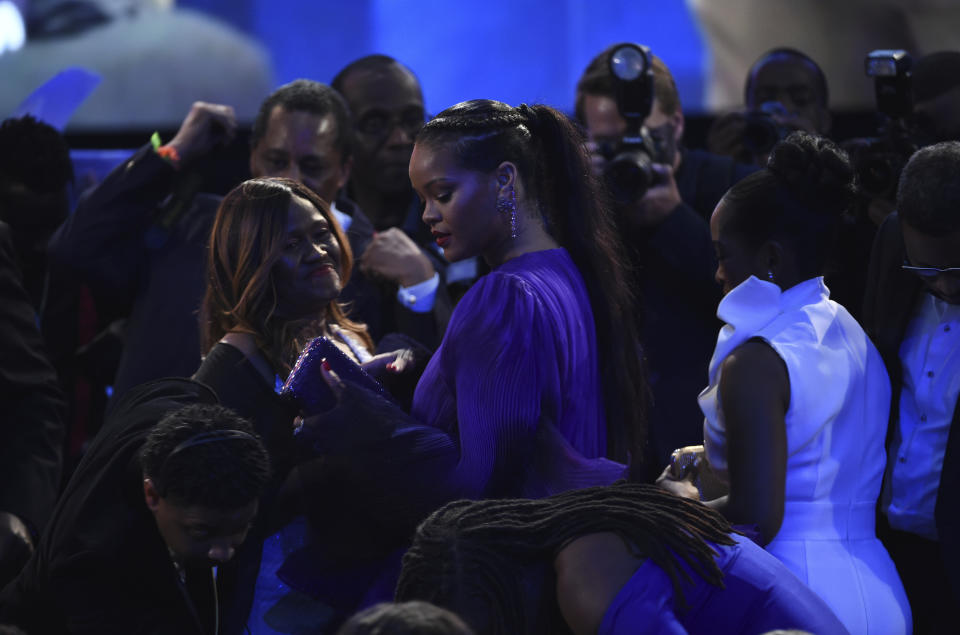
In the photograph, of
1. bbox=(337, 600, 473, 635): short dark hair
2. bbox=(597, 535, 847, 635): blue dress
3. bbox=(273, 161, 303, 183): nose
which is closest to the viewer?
bbox=(337, 600, 473, 635): short dark hair

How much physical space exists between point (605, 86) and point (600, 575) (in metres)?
2.03

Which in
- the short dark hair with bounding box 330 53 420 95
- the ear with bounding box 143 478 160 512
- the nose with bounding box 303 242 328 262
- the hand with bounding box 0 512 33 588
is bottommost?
the hand with bounding box 0 512 33 588

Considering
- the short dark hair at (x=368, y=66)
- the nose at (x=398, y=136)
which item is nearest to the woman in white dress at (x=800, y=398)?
the nose at (x=398, y=136)

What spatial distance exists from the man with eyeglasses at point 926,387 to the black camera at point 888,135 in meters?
0.44

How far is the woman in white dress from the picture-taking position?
1.87 meters

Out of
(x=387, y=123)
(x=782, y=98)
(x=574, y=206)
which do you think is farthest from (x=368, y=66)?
(x=574, y=206)

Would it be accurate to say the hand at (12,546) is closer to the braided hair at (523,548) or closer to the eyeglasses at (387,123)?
the braided hair at (523,548)

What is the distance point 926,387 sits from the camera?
2213 millimetres

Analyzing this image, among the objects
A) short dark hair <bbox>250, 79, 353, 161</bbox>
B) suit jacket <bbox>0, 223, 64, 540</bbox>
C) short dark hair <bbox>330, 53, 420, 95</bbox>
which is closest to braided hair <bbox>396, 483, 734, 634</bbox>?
suit jacket <bbox>0, 223, 64, 540</bbox>

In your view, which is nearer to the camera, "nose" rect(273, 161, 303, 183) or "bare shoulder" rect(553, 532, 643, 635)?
"bare shoulder" rect(553, 532, 643, 635)

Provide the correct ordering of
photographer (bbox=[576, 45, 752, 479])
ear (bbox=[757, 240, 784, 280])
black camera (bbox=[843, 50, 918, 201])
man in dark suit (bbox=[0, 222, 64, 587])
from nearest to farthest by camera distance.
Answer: ear (bbox=[757, 240, 784, 280]), man in dark suit (bbox=[0, 222, 64, 587]), black camera (bbox=[843, 50, 918, 201]), photographer (bbox=[576, 45, 752, 479])

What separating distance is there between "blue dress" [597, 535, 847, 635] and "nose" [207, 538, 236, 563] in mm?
809

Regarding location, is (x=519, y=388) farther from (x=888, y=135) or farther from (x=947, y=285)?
(x=888, y=135)

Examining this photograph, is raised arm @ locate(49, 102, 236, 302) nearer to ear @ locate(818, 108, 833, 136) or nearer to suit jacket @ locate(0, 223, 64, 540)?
suit jacket @ locate(0, 223, 64, 540)
